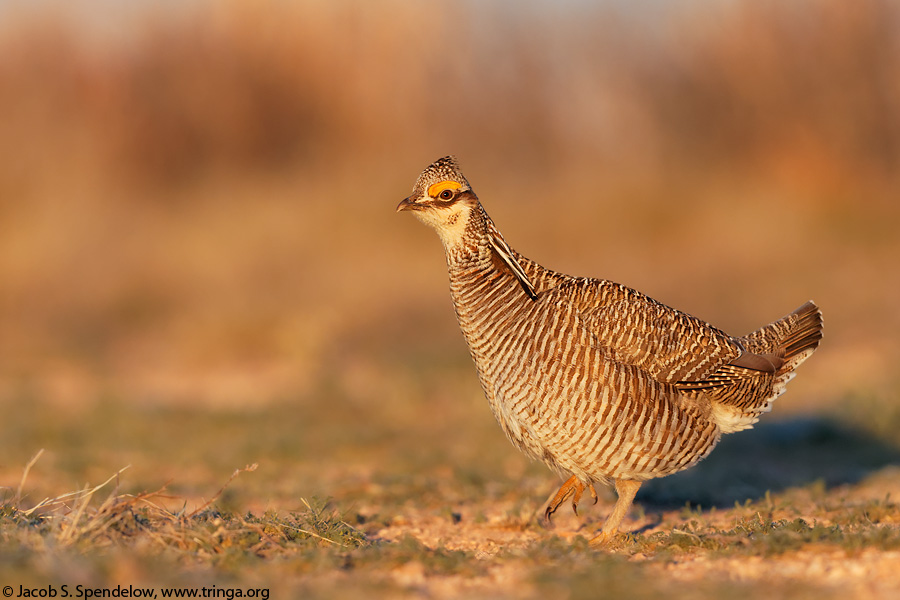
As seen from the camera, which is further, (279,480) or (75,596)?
(279,480)

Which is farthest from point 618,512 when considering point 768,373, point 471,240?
point 471,240

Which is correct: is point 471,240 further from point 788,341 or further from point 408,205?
point 788,341

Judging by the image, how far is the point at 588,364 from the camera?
15.2ft

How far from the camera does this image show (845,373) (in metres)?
10.3

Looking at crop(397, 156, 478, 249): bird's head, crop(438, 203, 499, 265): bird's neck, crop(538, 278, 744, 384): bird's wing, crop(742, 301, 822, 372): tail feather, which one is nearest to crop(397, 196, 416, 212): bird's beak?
crop(397, 156, 478, 249): bird's head

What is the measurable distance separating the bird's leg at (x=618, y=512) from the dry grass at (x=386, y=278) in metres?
0.20

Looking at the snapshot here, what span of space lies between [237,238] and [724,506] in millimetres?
11931

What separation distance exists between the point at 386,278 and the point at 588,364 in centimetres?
1109

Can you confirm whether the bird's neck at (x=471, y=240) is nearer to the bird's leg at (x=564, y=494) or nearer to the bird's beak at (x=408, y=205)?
the bird's beak at (x=408, y=205)

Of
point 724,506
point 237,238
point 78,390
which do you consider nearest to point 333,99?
point 237,238

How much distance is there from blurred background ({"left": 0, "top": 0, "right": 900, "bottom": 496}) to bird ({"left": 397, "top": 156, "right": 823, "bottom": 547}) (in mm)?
3786

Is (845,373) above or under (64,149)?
above

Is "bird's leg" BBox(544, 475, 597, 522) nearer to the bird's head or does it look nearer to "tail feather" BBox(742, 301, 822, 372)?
"tail feather" BBox(742, 301, 822, 372)

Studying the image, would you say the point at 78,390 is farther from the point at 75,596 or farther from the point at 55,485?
the point at 75,596
